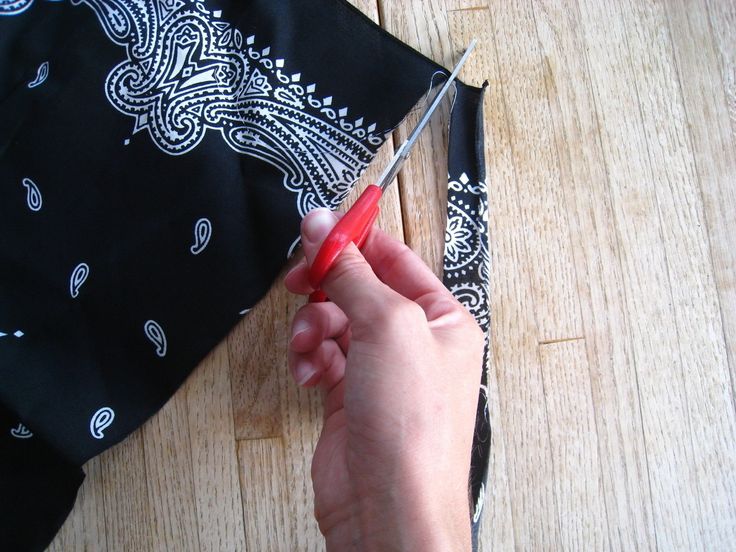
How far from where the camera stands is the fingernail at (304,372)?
0.53 metres

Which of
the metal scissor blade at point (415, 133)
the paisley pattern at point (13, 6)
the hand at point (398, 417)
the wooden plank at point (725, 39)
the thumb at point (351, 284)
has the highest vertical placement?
the paisley pattern at point (13, 6)

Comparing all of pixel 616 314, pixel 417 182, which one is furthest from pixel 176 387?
pixel 616 314

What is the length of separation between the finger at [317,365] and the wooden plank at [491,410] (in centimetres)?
16

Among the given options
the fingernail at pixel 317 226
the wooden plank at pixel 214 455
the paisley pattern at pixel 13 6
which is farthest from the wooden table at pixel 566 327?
the paisley pattern at pixel 13 6

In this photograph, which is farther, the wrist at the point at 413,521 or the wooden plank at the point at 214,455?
the wooden plank at the point at 214,455

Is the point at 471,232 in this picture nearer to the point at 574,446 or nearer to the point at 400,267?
the point at 400,267

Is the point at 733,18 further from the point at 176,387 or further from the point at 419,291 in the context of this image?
the point at 176,387

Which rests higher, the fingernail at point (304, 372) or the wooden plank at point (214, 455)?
the fingernail at point (304, 372)

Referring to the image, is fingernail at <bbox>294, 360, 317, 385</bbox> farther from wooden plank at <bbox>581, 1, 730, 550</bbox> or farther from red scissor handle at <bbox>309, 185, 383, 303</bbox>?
wooden plank at <bbox>581, 1, 730, 550</bbox>

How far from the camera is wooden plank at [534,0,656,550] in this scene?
0.56 m

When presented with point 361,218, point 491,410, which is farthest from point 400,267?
point 491,410

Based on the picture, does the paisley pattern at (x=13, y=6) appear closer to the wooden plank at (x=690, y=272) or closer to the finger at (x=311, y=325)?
the finger at (x=311, y=325)

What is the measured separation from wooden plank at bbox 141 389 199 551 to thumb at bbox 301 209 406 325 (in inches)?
8.4

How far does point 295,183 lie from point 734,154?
0.47m
